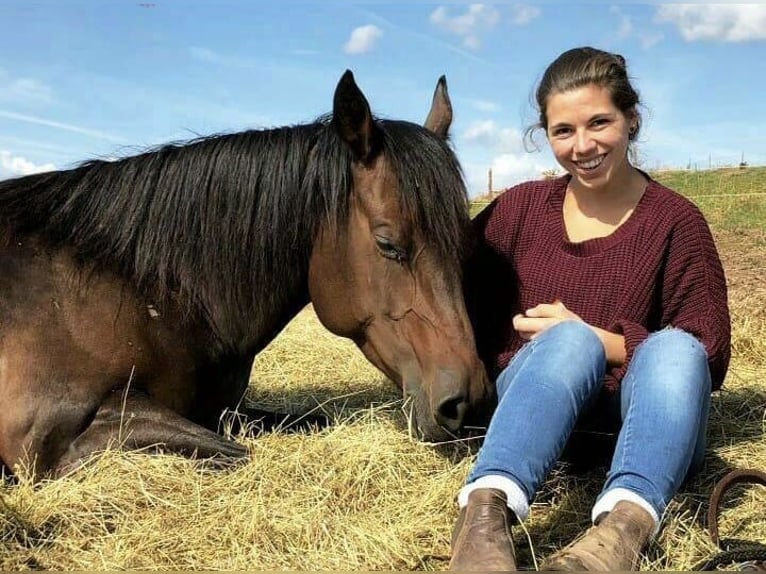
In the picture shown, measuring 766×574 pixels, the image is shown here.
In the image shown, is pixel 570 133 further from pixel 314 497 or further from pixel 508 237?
pixel 314 497

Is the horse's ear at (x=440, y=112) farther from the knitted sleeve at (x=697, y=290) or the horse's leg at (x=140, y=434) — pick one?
the horse's leg at (x=140, y=434)

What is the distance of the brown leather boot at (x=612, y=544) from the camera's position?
1924 millimetres

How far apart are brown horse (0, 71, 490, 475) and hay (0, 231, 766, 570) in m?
0.21

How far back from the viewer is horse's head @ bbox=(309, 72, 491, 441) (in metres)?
2.71

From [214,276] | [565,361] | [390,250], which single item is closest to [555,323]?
[565,361]

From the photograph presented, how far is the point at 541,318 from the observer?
2.81 m

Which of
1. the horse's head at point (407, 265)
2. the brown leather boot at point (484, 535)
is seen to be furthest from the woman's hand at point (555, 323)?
A: the brown leather boot at point (484, 535)

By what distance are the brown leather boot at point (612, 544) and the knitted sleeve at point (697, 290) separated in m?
0.84

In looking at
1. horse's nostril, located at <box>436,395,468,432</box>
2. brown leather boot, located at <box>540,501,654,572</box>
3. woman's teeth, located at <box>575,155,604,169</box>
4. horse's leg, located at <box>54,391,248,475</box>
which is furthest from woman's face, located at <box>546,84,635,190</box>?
horse's leg, located at <box>54,391,248,475</box>

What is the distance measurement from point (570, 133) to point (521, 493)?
148 centimetres

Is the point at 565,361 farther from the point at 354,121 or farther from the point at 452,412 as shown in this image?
the point at 354,121

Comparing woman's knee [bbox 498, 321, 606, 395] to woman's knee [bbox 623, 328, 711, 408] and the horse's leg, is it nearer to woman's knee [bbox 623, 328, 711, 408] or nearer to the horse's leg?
woman's knee [bbox 623, 328, 711, 408]

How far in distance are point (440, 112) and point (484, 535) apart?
7.23 ft

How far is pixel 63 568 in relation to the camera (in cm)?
226
